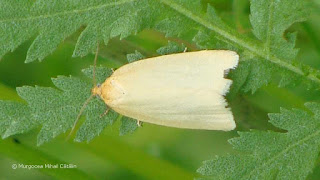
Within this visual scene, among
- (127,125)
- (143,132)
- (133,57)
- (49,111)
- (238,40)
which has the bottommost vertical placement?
(143,132)

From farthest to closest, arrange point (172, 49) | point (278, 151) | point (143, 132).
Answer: point (143, 132)
point (172, 49)
point (278, 151)

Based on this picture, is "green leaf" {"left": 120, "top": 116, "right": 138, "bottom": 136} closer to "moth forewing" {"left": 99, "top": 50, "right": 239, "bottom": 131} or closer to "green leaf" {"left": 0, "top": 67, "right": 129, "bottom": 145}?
"moth forewing" {"left": 99, "top": 50, "right": 239, "bottom": 131}

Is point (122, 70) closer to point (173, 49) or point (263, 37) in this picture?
point (173, 49)

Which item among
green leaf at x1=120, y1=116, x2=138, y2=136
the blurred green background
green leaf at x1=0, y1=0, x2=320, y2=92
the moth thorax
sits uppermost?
green leaf at x1=0, y1=0, x2=320, y2=92

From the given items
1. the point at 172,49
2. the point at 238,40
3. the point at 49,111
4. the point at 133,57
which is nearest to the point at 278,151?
the point at 238,40

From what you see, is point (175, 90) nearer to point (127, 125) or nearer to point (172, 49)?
point (172, 49)

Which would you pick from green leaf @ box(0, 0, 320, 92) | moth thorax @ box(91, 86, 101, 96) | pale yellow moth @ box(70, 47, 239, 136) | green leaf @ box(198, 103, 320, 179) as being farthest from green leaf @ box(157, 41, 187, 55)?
green leaf @ box(198, 103, 320, 179)
